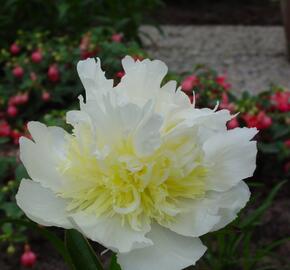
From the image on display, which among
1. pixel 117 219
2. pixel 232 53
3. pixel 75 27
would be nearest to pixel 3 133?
pixel 75 27

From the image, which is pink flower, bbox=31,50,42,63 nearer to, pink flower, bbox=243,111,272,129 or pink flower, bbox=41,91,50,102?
pink flower, bbox=41,91,50,102

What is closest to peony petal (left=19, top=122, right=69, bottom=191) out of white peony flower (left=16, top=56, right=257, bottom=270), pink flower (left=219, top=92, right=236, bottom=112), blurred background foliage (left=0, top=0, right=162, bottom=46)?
white peony flower (left=16, top=56, right=257, bottom=270)

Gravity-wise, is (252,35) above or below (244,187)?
below

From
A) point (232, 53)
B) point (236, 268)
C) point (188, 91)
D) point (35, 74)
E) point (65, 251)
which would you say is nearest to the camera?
point (65, 251)

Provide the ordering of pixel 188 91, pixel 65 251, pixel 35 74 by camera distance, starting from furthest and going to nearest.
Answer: pixel 35 74
pixel 188 91
pixel 65 251

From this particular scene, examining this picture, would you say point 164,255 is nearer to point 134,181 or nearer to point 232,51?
point 134,181

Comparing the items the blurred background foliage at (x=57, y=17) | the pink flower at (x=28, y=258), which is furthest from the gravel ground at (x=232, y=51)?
the pink flower at (x=28, y=258)

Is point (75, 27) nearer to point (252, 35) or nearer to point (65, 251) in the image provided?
point (252, 35)
